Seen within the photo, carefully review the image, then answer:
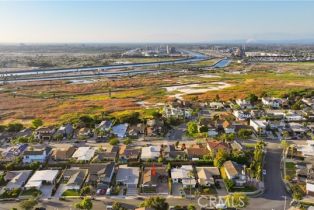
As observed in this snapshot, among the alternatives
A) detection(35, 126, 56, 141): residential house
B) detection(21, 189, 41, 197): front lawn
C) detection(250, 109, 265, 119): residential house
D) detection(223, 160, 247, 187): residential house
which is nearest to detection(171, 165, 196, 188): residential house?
detection(223, 160, 247, 187): residential house

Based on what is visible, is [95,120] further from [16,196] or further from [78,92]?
[78,92]

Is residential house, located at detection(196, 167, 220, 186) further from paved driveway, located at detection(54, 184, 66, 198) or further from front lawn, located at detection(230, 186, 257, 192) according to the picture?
paved driveway, located at detection(54, 184, 66, 198)

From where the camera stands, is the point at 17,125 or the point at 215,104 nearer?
the point at 17,125

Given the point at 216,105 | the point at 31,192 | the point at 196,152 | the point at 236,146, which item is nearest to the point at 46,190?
the point at 31,192

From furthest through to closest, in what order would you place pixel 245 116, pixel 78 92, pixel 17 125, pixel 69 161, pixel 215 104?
pixel 78 92 → pixel 215 104 → pixel 245 116 → pixel 17 125 → pixel 69 161

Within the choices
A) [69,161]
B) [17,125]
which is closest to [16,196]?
[69,161]

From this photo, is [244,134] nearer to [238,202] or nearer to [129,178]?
[238,202]

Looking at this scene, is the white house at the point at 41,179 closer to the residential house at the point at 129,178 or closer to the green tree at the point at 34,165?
the green tree at the point at 34,165
